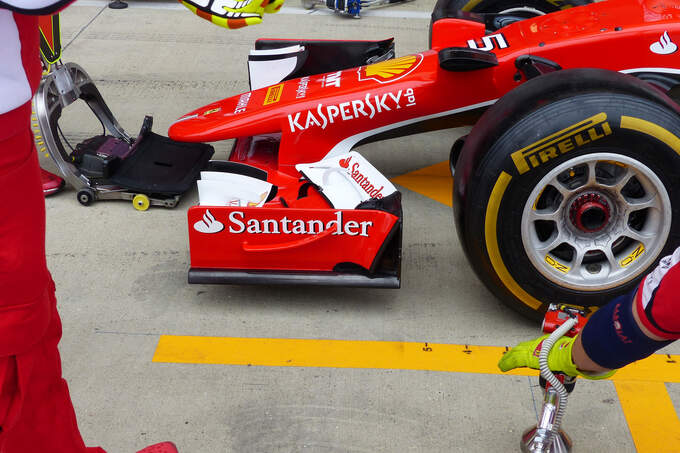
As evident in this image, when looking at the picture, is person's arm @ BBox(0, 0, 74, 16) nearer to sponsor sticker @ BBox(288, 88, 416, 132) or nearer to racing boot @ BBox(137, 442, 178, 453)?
racing boot @ BBox(137, 442, 178, 453)

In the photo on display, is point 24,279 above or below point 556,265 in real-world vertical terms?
above

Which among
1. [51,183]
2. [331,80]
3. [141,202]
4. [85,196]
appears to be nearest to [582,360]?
[331,80]

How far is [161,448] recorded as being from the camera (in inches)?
84.4

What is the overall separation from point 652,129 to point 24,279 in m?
2.11

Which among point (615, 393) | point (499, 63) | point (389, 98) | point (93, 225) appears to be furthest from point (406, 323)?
point (93, 225)

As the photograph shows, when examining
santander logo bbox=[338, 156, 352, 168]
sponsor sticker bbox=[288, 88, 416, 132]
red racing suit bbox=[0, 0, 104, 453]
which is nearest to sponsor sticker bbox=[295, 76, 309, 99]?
sponsor sticker bbox=[288, 88, 416, 132]

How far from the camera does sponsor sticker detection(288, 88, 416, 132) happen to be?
322 cm

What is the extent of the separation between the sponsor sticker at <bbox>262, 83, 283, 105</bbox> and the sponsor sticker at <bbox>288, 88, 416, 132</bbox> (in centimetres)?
21

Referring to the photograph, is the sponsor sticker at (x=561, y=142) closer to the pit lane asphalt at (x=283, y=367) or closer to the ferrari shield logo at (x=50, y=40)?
the pit lane asphalt at (x=283, y=367)

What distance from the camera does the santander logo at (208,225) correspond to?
2.77 metres

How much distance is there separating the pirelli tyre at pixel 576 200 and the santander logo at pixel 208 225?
3.21 ft

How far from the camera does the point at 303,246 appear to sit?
9.16 feet

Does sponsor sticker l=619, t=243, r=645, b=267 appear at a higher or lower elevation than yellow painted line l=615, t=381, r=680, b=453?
higher

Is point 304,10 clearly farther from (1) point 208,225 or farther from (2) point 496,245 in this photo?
(2) point 496,245
